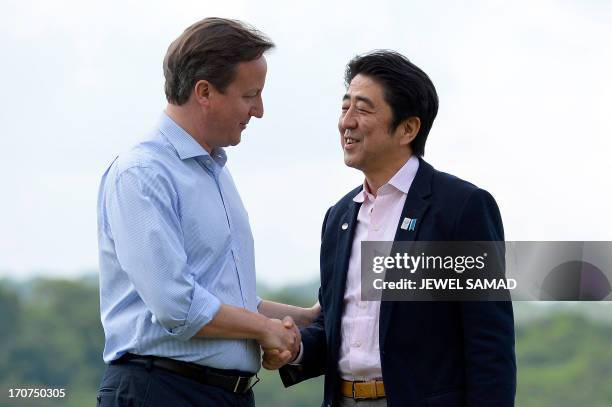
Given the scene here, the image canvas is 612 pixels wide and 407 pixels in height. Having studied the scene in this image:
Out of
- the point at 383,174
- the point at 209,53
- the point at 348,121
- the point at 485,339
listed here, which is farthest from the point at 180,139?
the point at 485,339

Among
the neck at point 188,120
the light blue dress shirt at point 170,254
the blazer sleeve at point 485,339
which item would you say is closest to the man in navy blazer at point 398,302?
the blazer sleeve at point 485,339

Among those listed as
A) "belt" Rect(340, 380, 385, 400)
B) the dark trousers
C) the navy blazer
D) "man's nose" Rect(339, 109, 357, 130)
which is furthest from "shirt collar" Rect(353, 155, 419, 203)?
the dark trousers

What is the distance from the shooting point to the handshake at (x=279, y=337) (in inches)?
148

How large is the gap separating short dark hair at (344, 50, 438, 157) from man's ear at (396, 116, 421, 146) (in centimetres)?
2

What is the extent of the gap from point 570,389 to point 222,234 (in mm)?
28386

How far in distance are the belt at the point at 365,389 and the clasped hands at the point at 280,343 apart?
0.76 ft

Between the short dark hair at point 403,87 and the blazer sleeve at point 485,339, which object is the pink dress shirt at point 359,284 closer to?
the short dark hair at point 403,87

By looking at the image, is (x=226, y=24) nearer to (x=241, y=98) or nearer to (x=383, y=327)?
(x=241, y=98)

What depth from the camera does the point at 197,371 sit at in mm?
3582

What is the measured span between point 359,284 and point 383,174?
16.9 inches

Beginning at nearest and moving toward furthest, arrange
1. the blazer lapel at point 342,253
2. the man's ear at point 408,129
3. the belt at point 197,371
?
the belt at point 197,371 < the blazer lapel at point 342,253 < the man's ear at point 408,129

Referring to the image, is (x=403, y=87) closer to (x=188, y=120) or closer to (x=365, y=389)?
(x=188, y=120)

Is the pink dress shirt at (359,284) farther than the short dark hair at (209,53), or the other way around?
the pink dress shirt at (359,284)

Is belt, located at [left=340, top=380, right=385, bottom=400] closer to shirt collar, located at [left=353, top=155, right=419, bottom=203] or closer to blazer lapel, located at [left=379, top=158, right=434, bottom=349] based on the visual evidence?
blazer lapel, located at [left=379, top=158, right=434, bottom=349]
